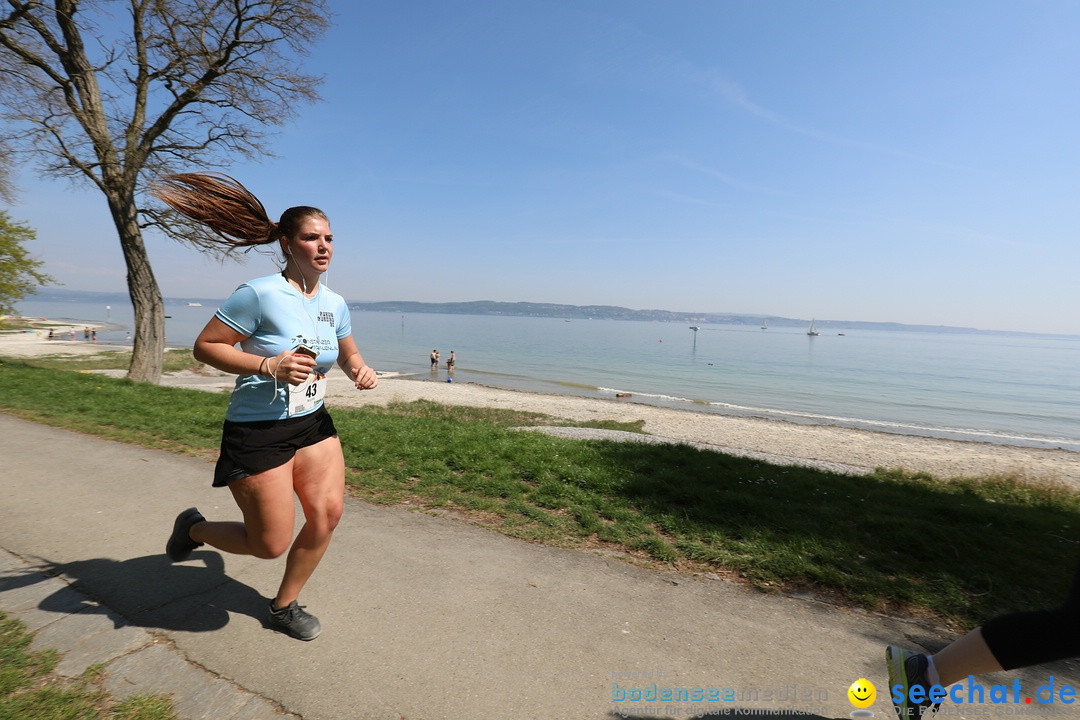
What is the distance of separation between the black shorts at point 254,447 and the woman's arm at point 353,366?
438mm

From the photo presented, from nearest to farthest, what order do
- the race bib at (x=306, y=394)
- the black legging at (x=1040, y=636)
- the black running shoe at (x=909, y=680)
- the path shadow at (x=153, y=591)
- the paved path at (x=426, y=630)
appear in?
the black legging at (x=1040, y=636)
the black running shoe at (x=909, y=680)
the paved path at (x=426, y=630)
the race bib at (x=306, y=394)
the path shadow at (x=153, y=591)

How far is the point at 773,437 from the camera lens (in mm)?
17688

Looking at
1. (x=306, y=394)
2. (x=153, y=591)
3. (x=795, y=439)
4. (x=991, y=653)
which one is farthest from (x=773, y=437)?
(x=153, y=591)

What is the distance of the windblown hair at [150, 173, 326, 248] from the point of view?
2.77m

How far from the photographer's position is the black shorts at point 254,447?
2.38 metres

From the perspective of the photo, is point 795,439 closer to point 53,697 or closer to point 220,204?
point 220,204

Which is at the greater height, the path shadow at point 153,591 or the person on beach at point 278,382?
the person on beach at point 278,382

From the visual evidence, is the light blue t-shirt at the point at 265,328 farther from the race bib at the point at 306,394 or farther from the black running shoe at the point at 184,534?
the black running shoe at the point at 184,534

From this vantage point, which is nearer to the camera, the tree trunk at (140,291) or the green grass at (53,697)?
the green grass at (53,697)

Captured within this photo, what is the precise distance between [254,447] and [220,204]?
4.55 feet

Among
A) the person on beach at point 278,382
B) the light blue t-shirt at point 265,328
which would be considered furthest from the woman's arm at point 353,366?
the light blue t-shirt at point 265,328

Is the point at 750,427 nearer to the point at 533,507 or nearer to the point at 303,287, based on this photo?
the point at 533,507

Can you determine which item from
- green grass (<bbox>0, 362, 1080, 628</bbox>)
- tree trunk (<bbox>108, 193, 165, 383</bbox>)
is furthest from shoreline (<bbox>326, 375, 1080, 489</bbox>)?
green grass (<bbox>0, 362, 1080, 628</bbox>)

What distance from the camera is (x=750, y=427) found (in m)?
19.8
